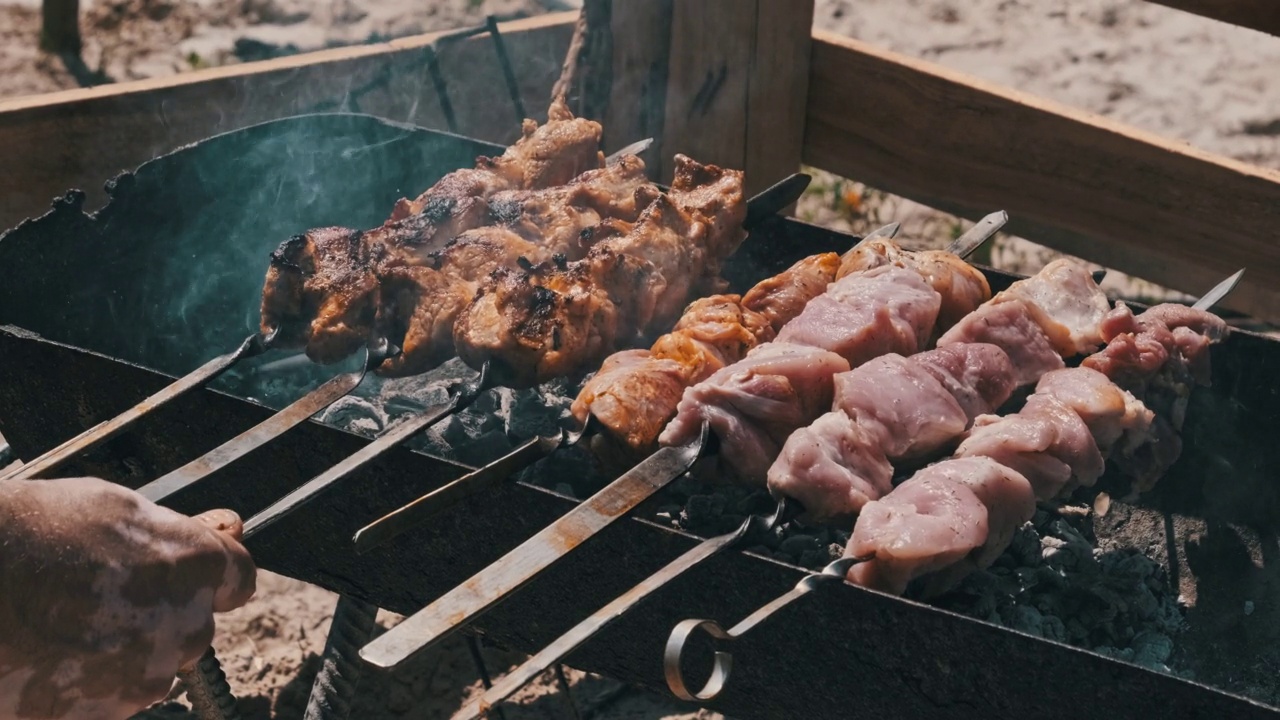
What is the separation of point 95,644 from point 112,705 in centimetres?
13

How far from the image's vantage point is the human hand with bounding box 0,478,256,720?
2.08 m

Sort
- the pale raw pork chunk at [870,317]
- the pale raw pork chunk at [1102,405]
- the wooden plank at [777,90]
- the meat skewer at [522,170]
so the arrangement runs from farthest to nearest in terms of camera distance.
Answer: the wooden plank at [777,90] < the meat skewer at [522,170] < the pale raw pork chunk at [870,317] < the pale raw pork chunk at [1102,405]

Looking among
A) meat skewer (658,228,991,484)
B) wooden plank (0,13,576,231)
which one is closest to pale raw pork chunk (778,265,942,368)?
meat skewer (658,228,991,484)

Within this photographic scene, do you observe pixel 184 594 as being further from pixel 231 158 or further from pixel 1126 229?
pixel 1126 229

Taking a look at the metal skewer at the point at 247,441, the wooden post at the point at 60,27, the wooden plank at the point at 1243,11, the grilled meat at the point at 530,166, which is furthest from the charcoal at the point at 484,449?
the wooden post at the point at 60,27

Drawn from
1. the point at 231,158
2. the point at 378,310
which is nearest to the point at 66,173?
the point at 231,158

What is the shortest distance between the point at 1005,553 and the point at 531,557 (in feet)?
3.91

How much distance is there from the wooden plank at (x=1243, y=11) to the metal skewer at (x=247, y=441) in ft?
8.38

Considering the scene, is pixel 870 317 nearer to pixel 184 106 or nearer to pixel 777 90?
pixel 777 90

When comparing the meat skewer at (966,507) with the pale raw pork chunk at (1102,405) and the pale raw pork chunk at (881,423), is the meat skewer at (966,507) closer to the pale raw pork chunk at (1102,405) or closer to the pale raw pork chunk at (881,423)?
the pale raw pork chunk at (881,423)

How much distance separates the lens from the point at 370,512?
2943mm

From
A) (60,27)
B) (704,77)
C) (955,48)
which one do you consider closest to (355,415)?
(704,77)

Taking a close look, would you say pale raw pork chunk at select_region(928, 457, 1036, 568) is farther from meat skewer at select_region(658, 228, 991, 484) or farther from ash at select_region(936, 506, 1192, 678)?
meat skewer at select_region(658, 228, 991, 484)

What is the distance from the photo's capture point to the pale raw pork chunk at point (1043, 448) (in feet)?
9.12
